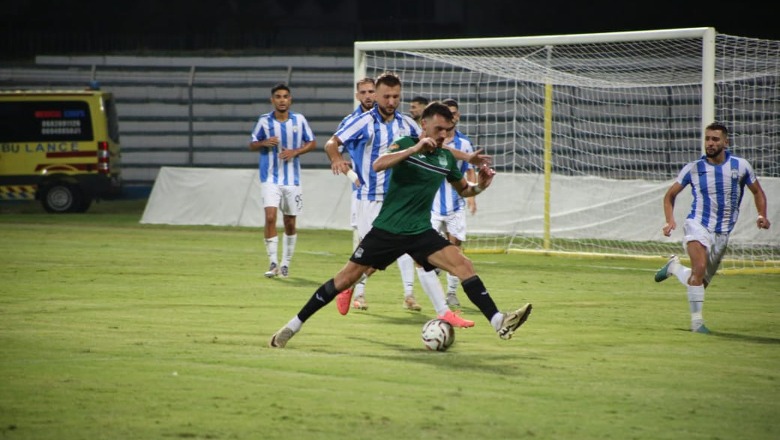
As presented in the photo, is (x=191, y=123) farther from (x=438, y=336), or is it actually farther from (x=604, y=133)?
(x=438, y=336)

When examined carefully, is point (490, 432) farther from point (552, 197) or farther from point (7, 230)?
point (7, 230)

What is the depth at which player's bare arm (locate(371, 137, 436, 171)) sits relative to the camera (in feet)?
27.3

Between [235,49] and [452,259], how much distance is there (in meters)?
27.5

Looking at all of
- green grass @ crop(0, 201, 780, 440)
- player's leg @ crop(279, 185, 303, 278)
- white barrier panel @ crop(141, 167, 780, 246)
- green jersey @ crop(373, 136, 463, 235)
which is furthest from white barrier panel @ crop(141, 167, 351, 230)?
green jersey @ crop(373, 136, 463, 235)

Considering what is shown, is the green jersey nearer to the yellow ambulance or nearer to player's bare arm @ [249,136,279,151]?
player's bare arm @ [249,136,279,151]

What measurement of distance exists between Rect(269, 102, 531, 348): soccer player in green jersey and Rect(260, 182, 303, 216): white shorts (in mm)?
6460

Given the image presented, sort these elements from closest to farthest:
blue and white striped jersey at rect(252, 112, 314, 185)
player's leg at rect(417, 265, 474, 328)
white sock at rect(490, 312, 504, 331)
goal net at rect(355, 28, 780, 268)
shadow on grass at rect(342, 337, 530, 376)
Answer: shadow on grass at rect(342, 337, 530, 376), white sock at rect(490, 312, 504, 331), player's leg at rect(417, 265, 474, 328), blue and white striped jersey at rect(252, 112, 314, 185), goal net at rect(355, 28, 780, 268)


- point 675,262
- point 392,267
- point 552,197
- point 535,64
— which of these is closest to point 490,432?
point 675,262

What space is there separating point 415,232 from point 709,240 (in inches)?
121

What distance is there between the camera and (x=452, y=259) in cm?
893

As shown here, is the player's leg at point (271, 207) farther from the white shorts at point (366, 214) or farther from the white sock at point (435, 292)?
the white sock at point (435, 292)

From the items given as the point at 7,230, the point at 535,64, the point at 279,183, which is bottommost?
the point at 7,230

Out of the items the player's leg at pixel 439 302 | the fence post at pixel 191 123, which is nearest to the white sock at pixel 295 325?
the player's leg at pixel 439 302

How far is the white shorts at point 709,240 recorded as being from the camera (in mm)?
10539
